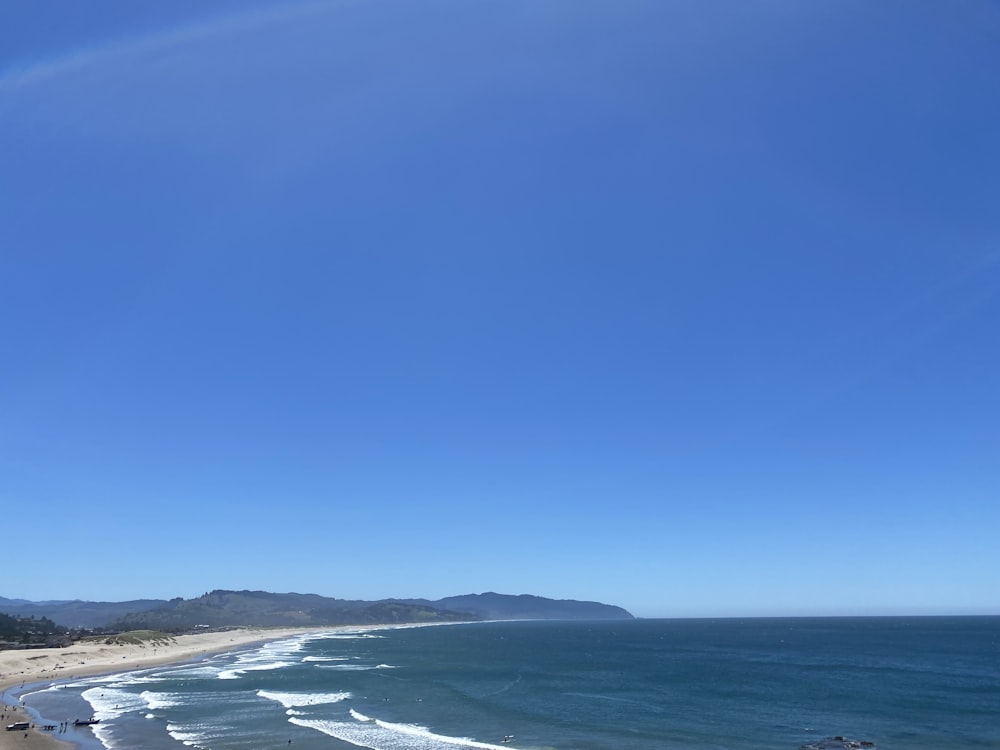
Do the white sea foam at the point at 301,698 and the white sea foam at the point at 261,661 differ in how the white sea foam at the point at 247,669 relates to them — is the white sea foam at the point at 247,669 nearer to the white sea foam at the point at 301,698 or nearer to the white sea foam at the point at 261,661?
the white sea foam at the point at 261,661

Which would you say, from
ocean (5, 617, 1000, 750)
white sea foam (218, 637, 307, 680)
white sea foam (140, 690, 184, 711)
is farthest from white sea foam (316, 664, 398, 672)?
white sea foam (140, 690, 184, 711)

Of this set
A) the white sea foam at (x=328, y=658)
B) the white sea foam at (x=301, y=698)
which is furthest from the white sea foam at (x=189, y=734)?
the white sea foam at (x=328, y=658)

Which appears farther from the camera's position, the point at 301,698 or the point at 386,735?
the point at 301,698

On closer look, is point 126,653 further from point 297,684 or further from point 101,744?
point 101,744

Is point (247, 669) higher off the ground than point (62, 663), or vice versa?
point (62, 663)

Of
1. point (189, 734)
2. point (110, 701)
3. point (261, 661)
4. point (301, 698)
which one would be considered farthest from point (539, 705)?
point (261, 661)

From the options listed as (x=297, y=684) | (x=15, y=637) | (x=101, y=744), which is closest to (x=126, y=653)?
(x=15, y=637)

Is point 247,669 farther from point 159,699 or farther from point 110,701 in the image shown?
point 110,701
